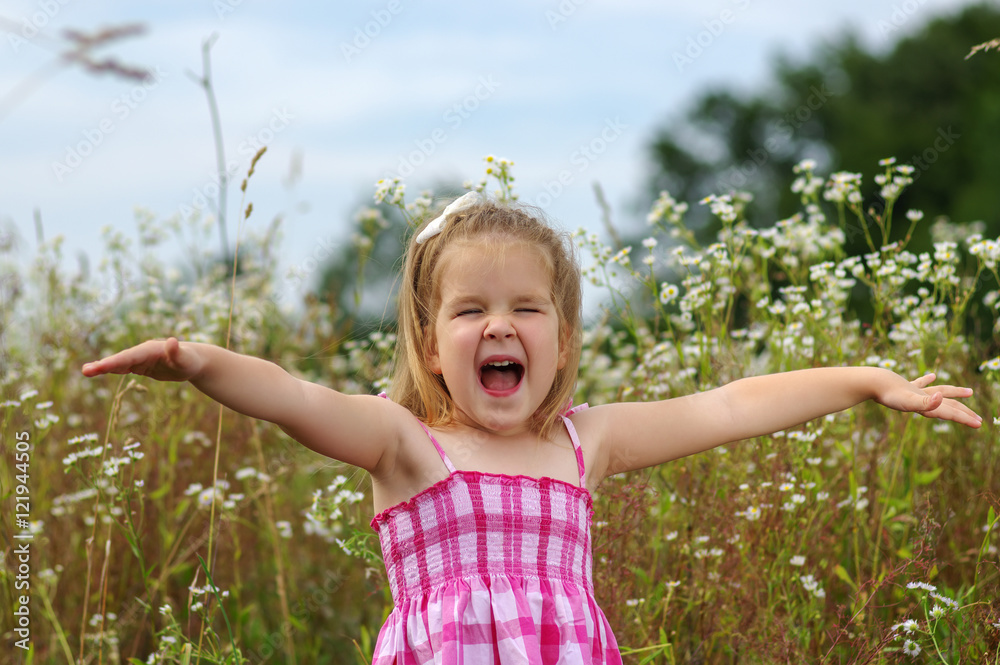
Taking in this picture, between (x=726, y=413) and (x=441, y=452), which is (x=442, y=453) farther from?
(x=726, y=413)

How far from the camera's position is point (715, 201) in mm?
3168

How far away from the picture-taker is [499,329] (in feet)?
6.22

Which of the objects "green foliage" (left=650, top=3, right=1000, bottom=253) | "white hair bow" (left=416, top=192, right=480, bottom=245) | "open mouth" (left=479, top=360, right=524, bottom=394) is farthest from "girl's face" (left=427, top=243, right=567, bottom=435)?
"green foliage" (left=650, top=3, right=1000, bottom=253)

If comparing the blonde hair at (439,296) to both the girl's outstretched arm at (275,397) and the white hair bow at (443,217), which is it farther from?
the girl's outstretched arm at (275,397)

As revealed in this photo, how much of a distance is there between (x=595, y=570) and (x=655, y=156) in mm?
29524

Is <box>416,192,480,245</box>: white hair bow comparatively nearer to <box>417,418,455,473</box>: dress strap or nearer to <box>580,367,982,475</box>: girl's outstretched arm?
<box>417,418,455,473</box>: dress strap

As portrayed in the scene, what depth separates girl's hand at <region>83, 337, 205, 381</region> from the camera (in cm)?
146

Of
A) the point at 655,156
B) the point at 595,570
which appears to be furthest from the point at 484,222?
the point at 655,156

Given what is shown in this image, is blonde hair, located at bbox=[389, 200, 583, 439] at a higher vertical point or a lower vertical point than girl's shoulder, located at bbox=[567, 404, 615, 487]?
higher

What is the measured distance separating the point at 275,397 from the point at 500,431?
554mm

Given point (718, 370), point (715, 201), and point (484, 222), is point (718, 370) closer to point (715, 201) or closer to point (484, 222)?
point (715, 201)

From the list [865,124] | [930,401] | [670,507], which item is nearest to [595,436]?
[930,401]

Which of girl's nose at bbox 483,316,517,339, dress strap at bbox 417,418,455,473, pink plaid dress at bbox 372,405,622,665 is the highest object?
girl's nose at bbox 483,316,517,339

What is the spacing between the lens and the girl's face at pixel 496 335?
1923 mm
